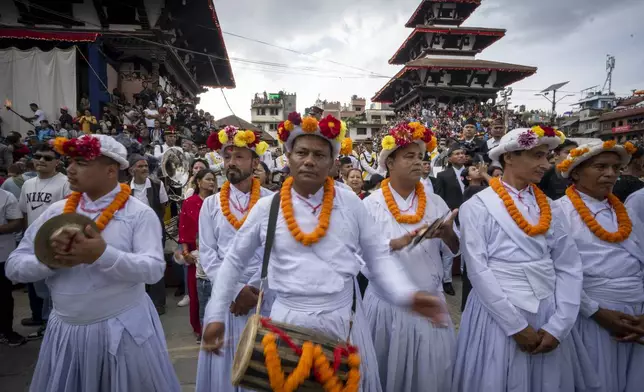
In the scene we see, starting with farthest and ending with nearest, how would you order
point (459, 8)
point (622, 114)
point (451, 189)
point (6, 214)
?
point (622, 114), point (459, 8), point (451, 189), point (6, 214)

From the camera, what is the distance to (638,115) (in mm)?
48938

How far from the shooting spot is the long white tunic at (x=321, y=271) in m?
2.20

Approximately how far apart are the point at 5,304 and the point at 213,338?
4.02 metres

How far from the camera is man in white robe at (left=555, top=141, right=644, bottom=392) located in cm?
283

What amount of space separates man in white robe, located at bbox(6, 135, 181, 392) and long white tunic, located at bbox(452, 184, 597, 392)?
2.27 m

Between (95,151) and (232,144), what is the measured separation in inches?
56.8

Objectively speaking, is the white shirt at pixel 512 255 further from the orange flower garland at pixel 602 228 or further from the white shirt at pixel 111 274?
the white shirt at pixel 111 274

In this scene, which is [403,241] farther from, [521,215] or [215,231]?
[215,231]

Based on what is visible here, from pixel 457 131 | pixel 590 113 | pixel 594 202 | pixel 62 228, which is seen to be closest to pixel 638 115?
pixel 590 113

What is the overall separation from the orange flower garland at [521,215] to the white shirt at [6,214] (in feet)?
17.2

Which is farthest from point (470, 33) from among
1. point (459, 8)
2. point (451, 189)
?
point (451, 189)

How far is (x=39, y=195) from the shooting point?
4.65 m

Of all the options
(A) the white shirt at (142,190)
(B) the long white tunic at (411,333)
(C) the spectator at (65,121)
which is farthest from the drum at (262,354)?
(C) the spectator at (65,121)

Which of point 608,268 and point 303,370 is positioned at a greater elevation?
point 608,268
